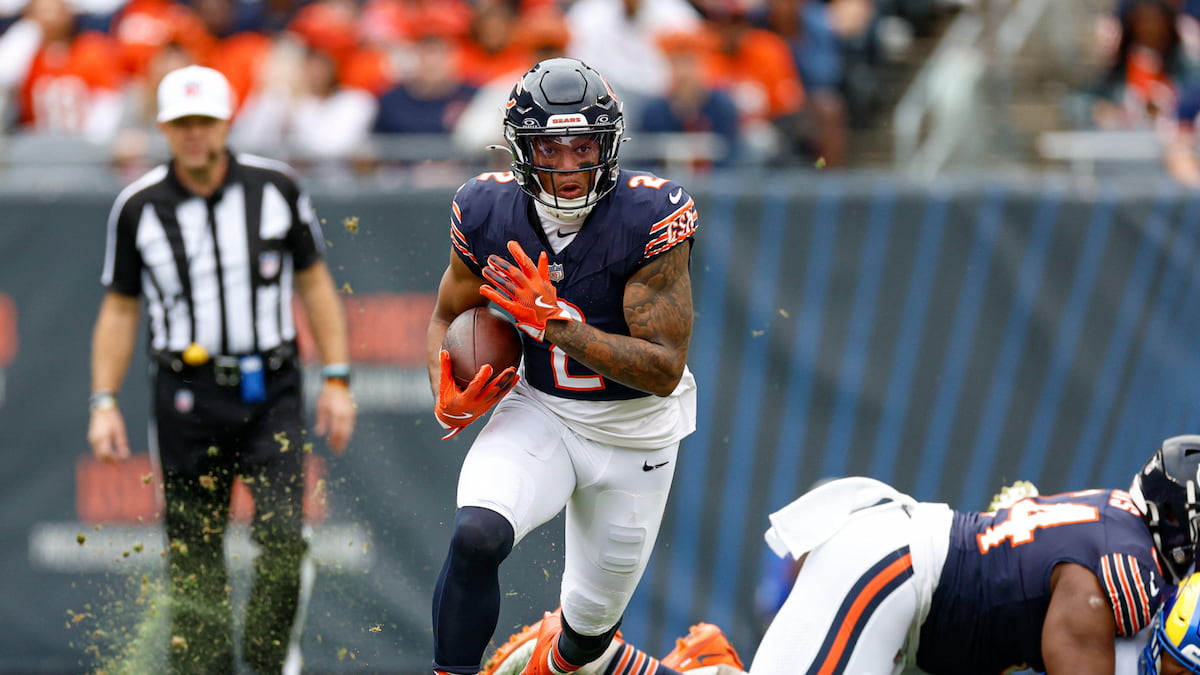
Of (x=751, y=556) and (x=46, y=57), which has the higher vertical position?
(x=46, y=57)

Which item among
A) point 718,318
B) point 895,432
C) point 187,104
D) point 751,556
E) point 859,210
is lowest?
point 751,556

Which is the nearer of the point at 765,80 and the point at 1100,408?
the point at 1100,408

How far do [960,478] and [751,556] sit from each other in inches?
40.4

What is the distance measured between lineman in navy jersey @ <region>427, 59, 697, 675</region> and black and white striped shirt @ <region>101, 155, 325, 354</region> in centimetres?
143

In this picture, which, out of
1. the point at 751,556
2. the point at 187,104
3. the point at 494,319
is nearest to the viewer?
the point at 494,319

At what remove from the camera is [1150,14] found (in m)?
8.62

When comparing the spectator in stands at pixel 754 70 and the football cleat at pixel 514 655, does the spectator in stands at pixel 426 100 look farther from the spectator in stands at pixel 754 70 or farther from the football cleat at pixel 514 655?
the football cleat at pixel 514 655

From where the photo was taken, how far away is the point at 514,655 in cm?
446

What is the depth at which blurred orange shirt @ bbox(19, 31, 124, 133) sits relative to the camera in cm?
840

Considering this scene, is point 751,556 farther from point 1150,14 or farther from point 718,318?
point 1150,14

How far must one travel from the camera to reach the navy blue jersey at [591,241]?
12.3ft

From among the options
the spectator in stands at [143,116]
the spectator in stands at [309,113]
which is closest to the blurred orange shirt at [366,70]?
the spectator in stands at [309,113]

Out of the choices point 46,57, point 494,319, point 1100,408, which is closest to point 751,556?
point 1100,408

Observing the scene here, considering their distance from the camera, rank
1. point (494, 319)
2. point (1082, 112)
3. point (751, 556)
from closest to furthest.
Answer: point (494, 319), point (751, 556), point (1082, 112)
